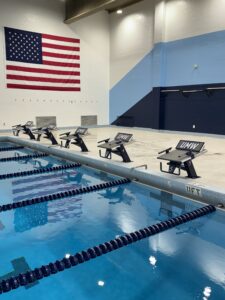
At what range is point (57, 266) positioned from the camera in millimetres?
1762

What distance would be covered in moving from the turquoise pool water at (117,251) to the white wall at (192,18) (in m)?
6.97

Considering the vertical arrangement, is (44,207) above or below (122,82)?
below

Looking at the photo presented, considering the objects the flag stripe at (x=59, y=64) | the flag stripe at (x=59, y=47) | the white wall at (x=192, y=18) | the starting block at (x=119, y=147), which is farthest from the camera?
the flag stripe at (x=59, y=64)

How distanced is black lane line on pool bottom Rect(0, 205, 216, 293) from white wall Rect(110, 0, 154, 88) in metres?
9.04

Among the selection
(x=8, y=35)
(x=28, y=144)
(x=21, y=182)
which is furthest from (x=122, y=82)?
(x=21, y=182)

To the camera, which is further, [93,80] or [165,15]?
[93,80]

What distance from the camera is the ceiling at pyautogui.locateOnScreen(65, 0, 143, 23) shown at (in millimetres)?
8859

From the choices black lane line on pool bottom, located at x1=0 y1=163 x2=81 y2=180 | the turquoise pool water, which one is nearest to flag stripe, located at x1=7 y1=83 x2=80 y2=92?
black lane line on pool bottom, located at x1=0 y1=163 x2=81 y2=180

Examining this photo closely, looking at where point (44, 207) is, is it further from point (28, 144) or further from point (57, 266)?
point (28, 144)

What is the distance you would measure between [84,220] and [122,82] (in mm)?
9854

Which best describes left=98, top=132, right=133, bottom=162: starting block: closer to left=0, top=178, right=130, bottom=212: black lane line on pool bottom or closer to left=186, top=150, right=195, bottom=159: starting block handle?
left=0, top=178, right=130, bottom=212: black lane line on pool bottom

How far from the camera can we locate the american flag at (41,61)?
9773 mm

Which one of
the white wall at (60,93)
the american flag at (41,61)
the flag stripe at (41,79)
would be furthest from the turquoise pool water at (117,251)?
the american flag at (41,61)

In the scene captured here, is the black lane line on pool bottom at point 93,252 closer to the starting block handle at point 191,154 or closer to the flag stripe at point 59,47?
the starting block handle at point 191,154
